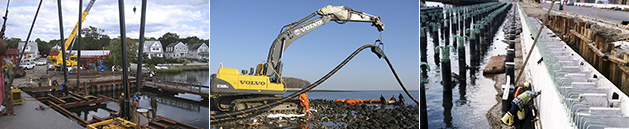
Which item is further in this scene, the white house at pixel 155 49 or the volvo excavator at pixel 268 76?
the white house at pixel 155 49

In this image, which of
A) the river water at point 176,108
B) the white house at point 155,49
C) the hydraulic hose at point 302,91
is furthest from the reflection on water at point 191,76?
the hydraulic hose at point 302,91

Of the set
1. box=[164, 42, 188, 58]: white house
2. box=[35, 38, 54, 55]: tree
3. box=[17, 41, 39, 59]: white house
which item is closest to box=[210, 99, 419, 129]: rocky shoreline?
box=[164, 42, 188, 58]: white house

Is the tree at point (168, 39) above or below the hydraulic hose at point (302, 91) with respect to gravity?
above

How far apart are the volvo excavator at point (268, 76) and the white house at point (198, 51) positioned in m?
8.17

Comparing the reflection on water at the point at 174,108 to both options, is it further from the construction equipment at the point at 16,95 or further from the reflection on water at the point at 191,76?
the construction equipment at the point at 16,95

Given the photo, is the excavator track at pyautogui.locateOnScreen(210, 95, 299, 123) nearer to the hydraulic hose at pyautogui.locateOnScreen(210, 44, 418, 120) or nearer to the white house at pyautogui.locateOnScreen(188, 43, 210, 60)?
the hydraulic hose at pyautogui.locateOnScreen(210, 44, 418, 120)

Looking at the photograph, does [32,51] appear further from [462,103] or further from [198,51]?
[462,103]

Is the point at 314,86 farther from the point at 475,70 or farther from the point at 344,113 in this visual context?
the point at 475,70

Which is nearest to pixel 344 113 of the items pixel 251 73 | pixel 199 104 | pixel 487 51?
pixel 251 73

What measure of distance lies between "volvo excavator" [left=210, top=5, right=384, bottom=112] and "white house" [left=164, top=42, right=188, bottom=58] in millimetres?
11731

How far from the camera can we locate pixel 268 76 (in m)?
5.34

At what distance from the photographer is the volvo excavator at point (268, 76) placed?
15.8ft

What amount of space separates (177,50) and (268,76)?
1370cm

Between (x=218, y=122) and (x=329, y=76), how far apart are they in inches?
67.8
